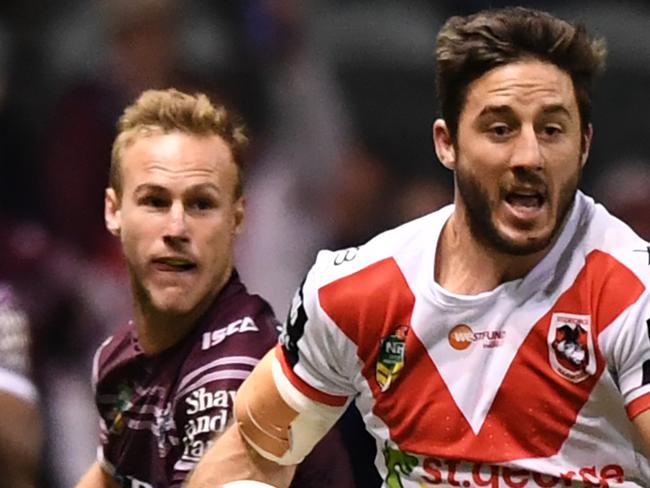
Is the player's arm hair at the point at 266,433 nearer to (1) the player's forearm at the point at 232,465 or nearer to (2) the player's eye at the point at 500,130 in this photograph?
(1) the player's forearm at the point at 232,465

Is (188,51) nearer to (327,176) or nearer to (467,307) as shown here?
(327,176)

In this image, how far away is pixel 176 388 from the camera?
3.18 metres

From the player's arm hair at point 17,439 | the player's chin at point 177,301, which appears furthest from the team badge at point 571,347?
the player's arm hair at point 17,439

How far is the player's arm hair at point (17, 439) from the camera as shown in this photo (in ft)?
11.8

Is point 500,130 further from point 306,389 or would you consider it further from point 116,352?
point 116,352

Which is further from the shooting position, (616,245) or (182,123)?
(182,123)

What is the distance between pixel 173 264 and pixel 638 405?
1022 mm

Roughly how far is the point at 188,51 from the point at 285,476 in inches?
98.5

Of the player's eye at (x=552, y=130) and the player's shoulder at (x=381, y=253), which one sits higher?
the player's eye at (x=552, y=130)

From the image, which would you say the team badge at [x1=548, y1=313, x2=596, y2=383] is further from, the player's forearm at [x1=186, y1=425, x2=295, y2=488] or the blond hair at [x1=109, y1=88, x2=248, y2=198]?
the blond hair at [x1=109, y1=88, x2=248, y2=198]

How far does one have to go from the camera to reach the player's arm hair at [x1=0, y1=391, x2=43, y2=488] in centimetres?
359

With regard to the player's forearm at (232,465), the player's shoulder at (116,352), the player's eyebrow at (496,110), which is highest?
the player's eyebrow at (496,110)

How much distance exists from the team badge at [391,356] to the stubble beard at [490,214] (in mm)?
198

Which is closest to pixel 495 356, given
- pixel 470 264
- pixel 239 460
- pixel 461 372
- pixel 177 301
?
pixel 461 372
